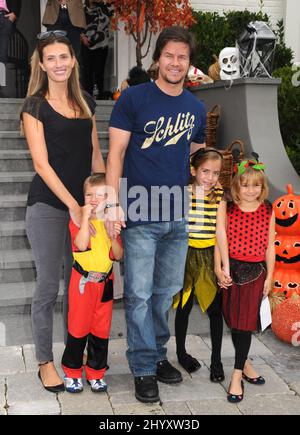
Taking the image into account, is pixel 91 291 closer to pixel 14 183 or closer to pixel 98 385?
pixel 98 385

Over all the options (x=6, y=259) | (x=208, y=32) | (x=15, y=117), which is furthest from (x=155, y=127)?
(x=208, y=32)

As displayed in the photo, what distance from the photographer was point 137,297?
10.3ft

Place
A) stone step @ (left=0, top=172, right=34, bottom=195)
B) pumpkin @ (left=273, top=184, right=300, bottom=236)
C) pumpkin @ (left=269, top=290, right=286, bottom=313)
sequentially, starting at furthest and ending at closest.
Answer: stone step @ (left=0, top=172, right=34, bottom=195), pumpkin @ (left=273, top=184, right=300, bottom=236), pumpkin @ (left=269, top=290, right=286, bottom=313)

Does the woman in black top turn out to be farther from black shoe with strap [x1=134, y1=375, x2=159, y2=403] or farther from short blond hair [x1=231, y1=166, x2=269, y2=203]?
short blond hair [x1=231, y1=166, x2=269, y2=203]

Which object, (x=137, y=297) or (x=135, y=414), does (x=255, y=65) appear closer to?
(x=137, y=297)

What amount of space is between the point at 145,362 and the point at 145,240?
0.71 m

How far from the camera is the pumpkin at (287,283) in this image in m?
A: 4.31

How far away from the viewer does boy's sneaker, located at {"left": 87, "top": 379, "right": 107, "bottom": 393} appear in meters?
3.23

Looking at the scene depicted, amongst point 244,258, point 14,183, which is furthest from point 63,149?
point 14,183

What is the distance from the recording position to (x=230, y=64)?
221 inches

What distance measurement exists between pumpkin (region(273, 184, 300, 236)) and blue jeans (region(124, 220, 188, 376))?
1.29 m

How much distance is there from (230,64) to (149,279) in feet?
10.5

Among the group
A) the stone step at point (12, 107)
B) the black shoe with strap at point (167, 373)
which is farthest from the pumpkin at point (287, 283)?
the stone step at point (12, 107)

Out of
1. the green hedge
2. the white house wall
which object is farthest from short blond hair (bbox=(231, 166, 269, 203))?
the white house wall
